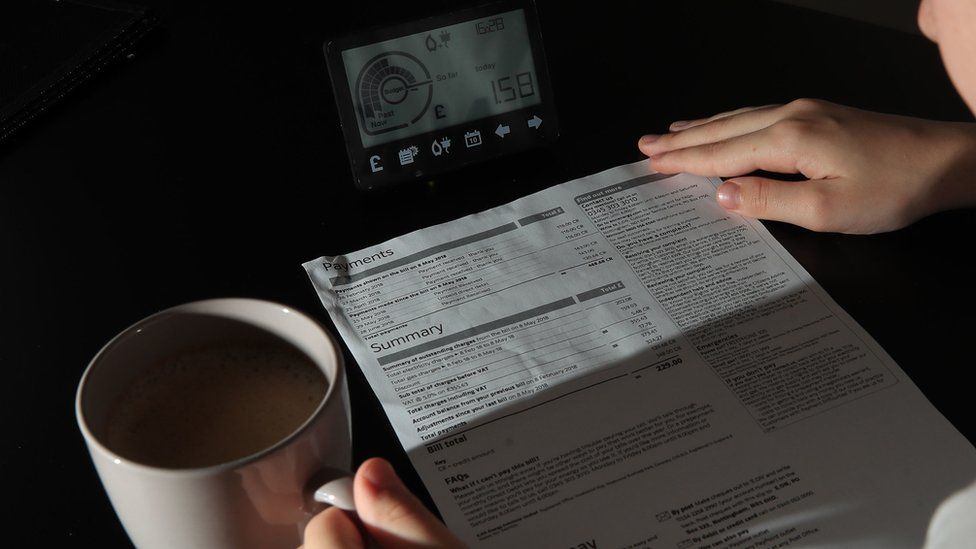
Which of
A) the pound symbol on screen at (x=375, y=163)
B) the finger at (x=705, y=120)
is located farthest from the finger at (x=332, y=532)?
the finger at (x=705, y=120)

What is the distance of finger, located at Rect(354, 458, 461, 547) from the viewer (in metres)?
0.42

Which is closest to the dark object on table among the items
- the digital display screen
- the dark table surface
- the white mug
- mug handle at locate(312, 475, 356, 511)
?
the dark table surface

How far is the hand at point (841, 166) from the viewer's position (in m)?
0.70

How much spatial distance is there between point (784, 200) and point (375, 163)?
32 cm

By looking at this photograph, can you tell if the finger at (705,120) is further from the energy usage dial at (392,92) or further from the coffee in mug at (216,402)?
the coffee in mug at (216,402)

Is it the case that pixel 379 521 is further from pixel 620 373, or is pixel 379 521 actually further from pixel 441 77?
pixel 441 77

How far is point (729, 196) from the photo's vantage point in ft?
2.37

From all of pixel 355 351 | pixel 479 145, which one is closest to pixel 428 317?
pixel 355 351

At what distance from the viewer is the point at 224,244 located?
2.38 ft

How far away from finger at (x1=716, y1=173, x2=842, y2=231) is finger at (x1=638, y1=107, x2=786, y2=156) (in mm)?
62

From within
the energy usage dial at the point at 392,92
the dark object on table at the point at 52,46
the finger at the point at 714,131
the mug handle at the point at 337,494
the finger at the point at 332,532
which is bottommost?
the finger at the point at 332,532

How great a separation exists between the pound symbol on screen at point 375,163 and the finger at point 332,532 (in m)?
0.37

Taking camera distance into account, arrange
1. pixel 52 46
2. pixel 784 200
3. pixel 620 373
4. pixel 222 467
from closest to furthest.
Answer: pixel 222 467 < pixel 620 373 < pixel 784 200 < pixel 52 46

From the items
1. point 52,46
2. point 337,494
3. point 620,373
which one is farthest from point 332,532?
point 52,46
